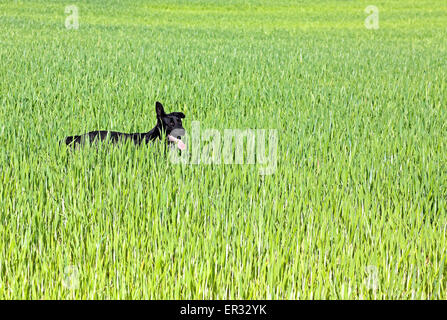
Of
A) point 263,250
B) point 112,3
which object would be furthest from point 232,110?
point 112,3

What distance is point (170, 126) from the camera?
4965mm

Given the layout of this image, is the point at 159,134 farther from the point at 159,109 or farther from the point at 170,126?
the point at 159,109

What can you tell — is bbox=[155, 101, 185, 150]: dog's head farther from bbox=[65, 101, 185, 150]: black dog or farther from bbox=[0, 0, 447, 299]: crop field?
bbox=[0, 0, 447, 299]: crop field

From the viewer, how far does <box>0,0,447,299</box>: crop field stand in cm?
281

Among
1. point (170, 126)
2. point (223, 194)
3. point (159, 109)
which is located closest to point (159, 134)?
point (170, 126)

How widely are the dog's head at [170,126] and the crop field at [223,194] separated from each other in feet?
0.52

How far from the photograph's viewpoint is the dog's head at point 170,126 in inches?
193

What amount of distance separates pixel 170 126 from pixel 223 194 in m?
1.43

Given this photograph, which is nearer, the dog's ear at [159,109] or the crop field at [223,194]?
the crop field at [223,194]

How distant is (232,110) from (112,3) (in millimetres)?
28044

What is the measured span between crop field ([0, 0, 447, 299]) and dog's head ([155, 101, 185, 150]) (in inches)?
6.2

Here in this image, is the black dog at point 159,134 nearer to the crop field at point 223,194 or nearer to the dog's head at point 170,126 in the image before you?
the dog's head at point 170,126

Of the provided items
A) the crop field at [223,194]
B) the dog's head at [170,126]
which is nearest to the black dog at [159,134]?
the dog's head at [170,126]

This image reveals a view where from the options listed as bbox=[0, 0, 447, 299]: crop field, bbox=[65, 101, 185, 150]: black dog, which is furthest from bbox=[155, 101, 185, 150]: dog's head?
bbox=[0, 0, 447, 299]: crop field
